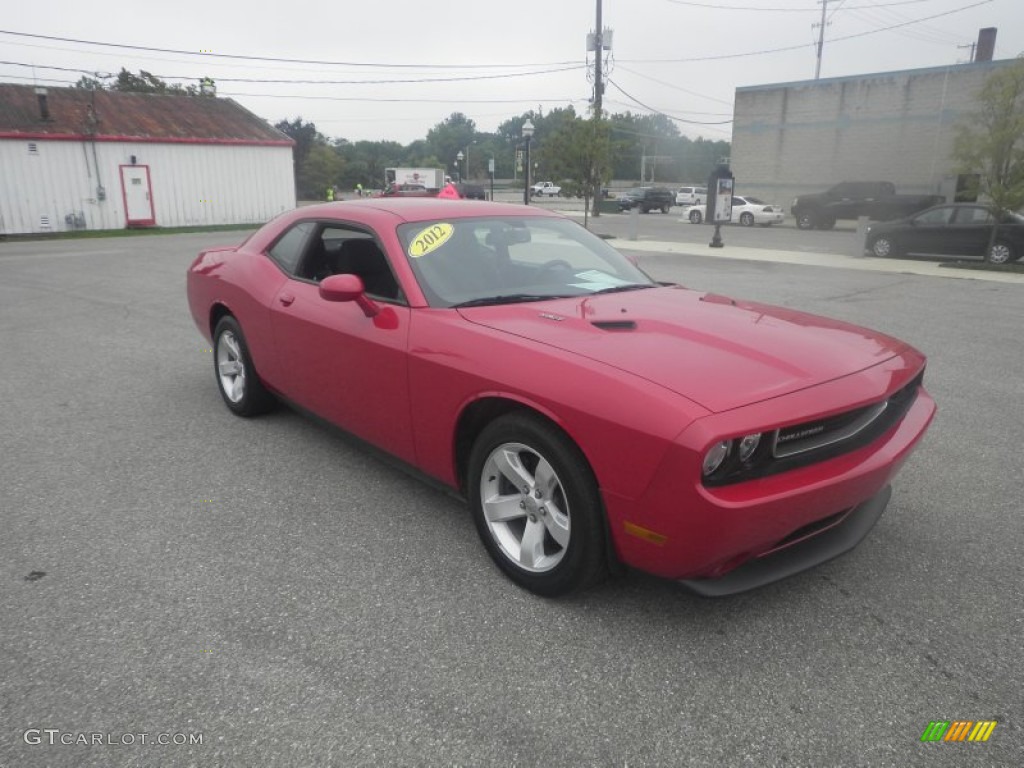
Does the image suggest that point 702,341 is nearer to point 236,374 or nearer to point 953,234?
point 236,374

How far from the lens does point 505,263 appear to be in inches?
144

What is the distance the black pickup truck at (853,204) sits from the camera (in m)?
27.2

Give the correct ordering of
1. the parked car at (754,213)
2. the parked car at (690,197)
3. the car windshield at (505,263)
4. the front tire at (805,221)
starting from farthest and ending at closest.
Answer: the parked car at (690,197) < the parked car at (754,213) < the front tire at (805,221) < the car windshield at (505,263)

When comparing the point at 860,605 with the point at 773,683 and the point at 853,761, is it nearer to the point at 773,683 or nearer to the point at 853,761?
the point at 773,683

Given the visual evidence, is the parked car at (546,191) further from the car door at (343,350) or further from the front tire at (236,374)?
the car door at (343,350)

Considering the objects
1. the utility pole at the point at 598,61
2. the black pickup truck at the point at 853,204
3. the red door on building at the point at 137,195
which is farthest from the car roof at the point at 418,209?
the utility pole at the point at 598,61

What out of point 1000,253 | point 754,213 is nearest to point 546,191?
point 754,213

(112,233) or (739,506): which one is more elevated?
(739,506)

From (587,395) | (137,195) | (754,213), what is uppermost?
(137,195)

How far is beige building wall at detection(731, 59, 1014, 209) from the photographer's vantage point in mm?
30438

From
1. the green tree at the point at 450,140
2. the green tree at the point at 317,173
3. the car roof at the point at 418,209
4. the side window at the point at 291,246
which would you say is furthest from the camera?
the green tree at the point at 450,140

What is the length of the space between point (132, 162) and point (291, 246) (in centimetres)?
2600

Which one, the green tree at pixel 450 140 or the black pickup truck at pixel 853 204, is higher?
the green tree at pixel 450 140

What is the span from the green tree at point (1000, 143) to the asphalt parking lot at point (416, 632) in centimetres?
1355
